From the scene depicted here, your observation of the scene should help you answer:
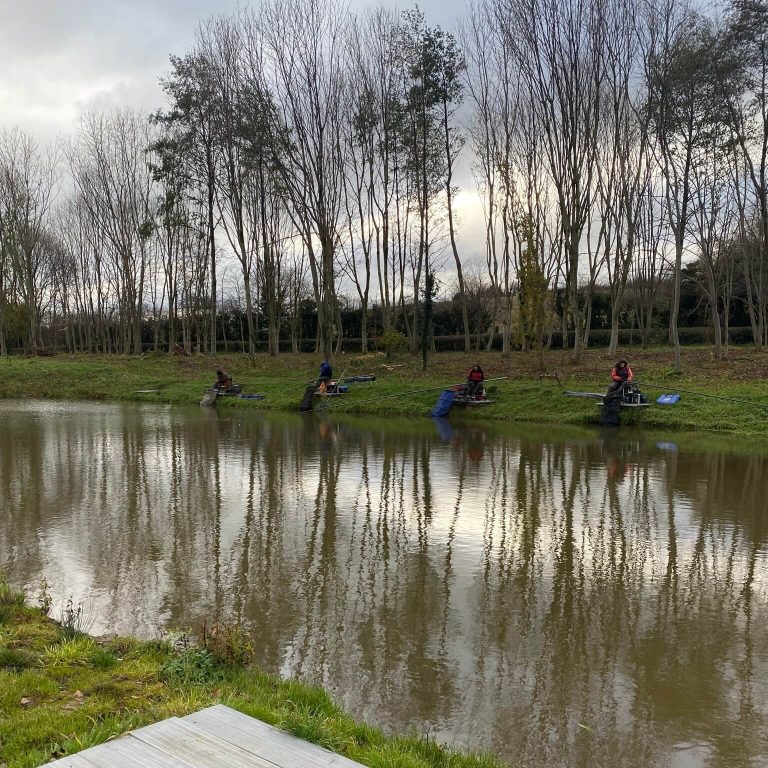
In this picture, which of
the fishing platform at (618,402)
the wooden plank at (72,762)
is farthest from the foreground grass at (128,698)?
the fishing platform at (618,402)

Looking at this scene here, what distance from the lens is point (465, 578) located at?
614 centimetres

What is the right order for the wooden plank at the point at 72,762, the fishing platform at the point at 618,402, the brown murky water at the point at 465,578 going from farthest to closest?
the fishing platform at the point at 618,402 → the brown murky water at the point at 465,578 → the wooden plank at the point at 72,762

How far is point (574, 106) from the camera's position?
74.3 feet

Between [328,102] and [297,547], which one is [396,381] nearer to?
[328,102]

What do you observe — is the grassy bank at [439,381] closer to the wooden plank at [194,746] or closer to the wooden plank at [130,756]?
the wooden plank at [194,746]

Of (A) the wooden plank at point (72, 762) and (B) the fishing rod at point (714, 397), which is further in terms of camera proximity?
(B) the fishing rod at point (714, 397)

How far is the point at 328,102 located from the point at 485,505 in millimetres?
22205

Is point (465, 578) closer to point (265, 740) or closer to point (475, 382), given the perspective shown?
point (265, 740)

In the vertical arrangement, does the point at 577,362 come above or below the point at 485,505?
above

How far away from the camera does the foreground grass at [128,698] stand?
9.64 ft

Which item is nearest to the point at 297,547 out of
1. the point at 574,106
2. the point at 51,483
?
the point at 51,483

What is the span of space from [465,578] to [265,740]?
3814 mm

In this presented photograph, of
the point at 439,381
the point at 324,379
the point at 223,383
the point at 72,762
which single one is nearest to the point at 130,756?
the point at 72,762

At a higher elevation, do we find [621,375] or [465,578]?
[621,375]
